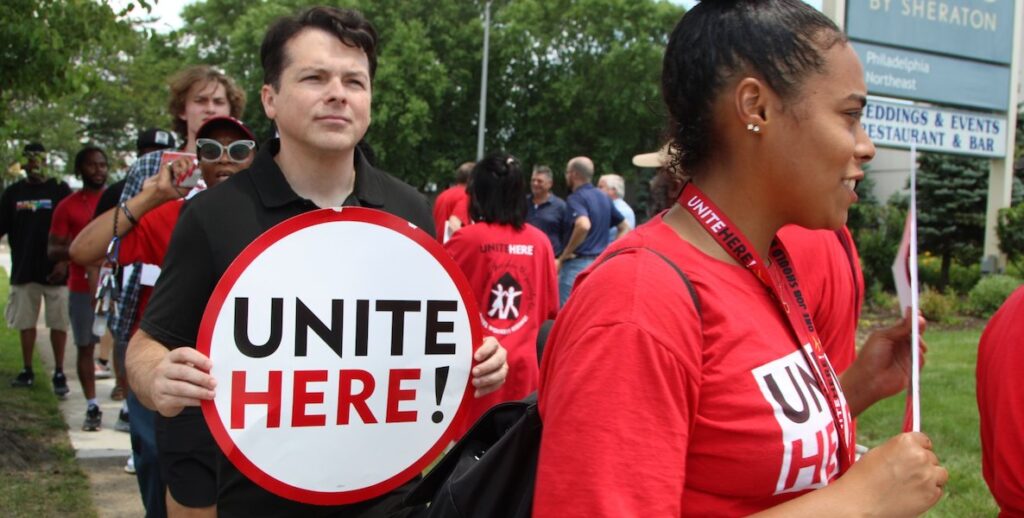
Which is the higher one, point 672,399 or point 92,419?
point 672,399

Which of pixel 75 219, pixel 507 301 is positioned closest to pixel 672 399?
pixel 507 301

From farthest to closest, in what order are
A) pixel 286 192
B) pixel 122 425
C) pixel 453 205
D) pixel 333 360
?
1. pixel 453 205
2. pixel 122 425
3. pixel 286 192
4. pixel 333 360

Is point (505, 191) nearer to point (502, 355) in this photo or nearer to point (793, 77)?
point (502, 355)

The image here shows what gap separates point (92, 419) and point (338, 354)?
18.8 ft

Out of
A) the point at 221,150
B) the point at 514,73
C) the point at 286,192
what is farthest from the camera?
the point at 514,73

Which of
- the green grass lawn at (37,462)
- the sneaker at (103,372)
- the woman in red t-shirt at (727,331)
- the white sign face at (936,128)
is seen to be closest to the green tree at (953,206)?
the white sign face at (936,128)

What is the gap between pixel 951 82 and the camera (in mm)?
13117

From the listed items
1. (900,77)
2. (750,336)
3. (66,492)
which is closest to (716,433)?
(750,336)

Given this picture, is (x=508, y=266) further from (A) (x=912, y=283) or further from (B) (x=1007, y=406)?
(A) (x=912, y=283)

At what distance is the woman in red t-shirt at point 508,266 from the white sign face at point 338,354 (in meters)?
3.49

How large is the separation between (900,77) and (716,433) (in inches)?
478

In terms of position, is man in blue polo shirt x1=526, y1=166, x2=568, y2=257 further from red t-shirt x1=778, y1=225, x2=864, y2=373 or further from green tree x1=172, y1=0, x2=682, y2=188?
green tree x1=172, y1=0, x2=682, y2=188

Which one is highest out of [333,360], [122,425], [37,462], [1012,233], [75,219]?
[1012,233]

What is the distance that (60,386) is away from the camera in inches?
328
